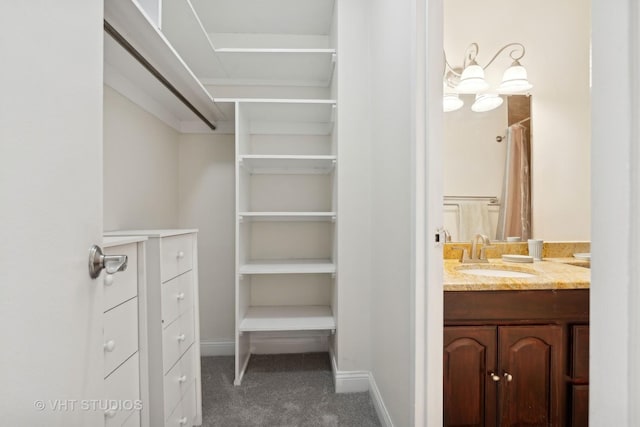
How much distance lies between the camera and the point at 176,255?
1.42 meters

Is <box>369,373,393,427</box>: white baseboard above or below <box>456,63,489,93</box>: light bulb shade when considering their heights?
below

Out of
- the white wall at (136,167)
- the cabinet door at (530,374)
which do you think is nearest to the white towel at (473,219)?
the cabinet door at (530,374)

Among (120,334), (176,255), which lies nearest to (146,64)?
(176,255)

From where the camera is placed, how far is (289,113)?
7.40 feet

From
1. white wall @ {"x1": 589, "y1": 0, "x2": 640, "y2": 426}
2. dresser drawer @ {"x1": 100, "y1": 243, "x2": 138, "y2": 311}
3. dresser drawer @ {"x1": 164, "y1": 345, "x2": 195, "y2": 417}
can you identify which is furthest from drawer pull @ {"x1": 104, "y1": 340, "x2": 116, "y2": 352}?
white wall @ {"x1": 589, "y1": 0, "x2": 640, "y2": 426}

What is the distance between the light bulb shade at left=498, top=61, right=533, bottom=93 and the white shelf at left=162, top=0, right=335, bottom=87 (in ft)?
3.60

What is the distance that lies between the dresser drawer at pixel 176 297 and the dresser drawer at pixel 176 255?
0.03 m

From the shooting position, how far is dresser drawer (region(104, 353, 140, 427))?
0.97 metres

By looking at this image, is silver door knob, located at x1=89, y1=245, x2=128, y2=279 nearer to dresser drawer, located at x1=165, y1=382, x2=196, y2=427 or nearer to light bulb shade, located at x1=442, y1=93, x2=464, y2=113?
dresser drawer, located at x1=165, y1=382, x2=196, y2=427

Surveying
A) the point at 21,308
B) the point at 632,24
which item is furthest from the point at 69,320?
the point at 632,24

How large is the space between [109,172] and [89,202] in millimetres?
942

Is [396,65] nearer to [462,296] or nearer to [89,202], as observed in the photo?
[462,296]

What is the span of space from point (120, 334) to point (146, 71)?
117cm

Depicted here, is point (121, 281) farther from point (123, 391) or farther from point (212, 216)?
point (212, 216)
